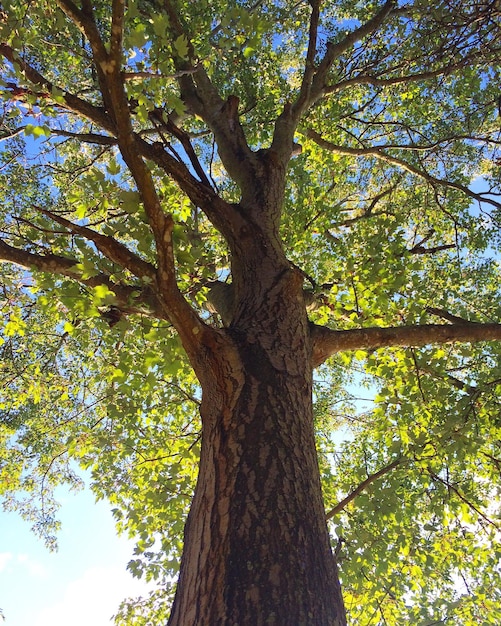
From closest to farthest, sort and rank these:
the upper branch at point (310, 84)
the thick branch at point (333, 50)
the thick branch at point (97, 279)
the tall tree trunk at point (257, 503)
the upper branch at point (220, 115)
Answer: the tall tree trunk at point (257, 503)
the thick branch at point (97, 279)
the upper branch at point (220, 115)
the upper branch at point (310, 84)
the thick branch at point (333, 50)

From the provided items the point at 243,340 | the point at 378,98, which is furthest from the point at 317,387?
the point at 243,340

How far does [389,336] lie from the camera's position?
132 inches

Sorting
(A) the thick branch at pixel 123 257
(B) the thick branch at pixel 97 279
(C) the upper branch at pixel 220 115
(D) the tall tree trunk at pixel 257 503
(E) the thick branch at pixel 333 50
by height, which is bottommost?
(D) the tall tree trunk at pixel 257 503

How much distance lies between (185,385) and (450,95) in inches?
284

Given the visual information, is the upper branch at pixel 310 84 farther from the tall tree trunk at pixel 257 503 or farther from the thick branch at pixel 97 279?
the tall tree trunk at pixel 257 503

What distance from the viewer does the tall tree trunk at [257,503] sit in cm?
157

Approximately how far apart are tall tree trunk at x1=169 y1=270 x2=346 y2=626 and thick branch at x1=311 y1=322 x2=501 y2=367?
39cm

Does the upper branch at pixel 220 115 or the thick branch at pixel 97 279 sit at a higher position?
Result: the upper branch at pixel 220 115

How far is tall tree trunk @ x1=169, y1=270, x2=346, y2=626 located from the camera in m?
1.57

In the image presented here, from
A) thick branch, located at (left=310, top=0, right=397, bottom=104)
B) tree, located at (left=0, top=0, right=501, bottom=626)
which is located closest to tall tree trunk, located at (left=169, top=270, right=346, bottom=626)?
tree, located at (left=0, top=0, right=501, bottom=626)

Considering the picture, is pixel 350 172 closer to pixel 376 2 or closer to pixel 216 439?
pixel 376 2

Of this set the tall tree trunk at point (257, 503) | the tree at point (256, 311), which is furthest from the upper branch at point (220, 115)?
the tall tree trunk at point (257, 503)

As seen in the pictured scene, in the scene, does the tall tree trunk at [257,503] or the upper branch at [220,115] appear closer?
the tall tree trunk at [257,503]

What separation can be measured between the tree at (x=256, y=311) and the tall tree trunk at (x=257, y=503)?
0.03 ft
